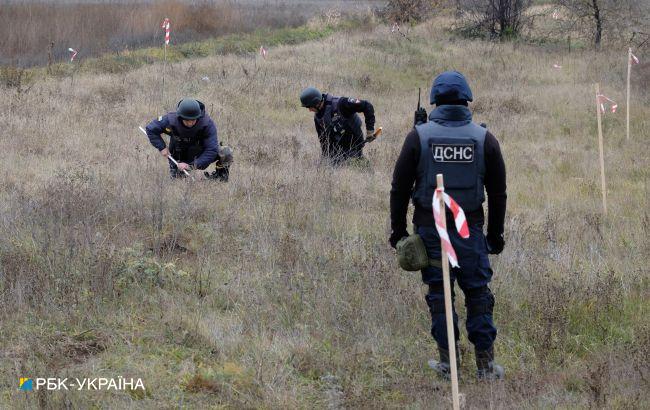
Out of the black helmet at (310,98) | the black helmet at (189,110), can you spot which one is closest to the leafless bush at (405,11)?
the black helmet at (310,98)

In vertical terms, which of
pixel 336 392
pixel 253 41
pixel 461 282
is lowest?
pixel 336 392

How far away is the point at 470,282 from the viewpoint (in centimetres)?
492

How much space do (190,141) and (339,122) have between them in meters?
2.06

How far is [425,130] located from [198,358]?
6.57ft

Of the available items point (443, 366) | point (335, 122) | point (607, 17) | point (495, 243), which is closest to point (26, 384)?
point (443, 366)

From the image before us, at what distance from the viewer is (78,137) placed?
40.1 feet

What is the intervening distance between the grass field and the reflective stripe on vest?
1.14 m

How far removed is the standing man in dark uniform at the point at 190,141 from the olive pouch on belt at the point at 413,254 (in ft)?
15.6

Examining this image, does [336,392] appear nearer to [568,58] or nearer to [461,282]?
[461,282]

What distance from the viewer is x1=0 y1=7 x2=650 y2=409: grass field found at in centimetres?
478

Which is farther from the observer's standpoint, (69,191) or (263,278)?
(69,191)

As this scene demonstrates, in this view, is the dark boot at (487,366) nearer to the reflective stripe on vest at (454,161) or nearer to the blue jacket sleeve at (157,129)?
the reflective stripe on vest at (454,161)

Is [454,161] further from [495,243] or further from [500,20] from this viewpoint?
[500,20]

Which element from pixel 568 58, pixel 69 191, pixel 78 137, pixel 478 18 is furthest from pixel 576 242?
pixel 478 18
